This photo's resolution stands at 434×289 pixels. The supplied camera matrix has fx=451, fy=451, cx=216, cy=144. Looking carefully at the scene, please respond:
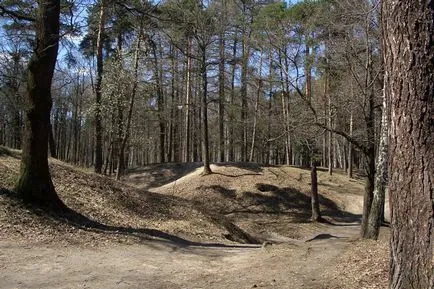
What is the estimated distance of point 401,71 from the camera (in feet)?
12.6

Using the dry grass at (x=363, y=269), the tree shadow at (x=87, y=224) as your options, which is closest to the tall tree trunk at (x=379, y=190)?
Answer: the dry grass at (x=363, y=269)

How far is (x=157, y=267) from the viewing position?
26.4 feet

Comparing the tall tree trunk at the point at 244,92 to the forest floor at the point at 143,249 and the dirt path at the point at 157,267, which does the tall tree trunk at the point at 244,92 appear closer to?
the forest floor at the point at 143,249

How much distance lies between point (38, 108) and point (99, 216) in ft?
11.0

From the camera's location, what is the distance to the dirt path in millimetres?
6750

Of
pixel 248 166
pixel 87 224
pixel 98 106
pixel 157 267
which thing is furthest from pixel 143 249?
pixel 248 166

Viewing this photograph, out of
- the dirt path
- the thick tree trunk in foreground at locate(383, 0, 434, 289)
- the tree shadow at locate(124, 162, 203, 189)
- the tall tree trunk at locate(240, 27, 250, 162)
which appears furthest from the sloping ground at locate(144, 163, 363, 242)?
the thick tree trunk in foreground at locate(383, 0, 434, 289)

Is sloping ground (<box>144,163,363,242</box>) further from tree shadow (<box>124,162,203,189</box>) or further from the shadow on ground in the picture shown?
tree shadow (<box>124,162,203,189</box>)

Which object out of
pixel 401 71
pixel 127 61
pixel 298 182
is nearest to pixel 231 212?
pixel 298 182

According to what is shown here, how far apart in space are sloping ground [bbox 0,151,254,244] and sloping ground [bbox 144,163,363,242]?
6.65 metres

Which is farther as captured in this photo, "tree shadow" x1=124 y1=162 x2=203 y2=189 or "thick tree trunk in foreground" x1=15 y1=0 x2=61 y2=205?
"tree shadow" x1=124 y1=162 x2=203 y2=189

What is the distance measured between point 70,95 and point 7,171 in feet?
152

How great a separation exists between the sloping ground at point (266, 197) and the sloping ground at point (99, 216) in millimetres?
6654

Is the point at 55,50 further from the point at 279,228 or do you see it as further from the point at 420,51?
the point at 279,228
